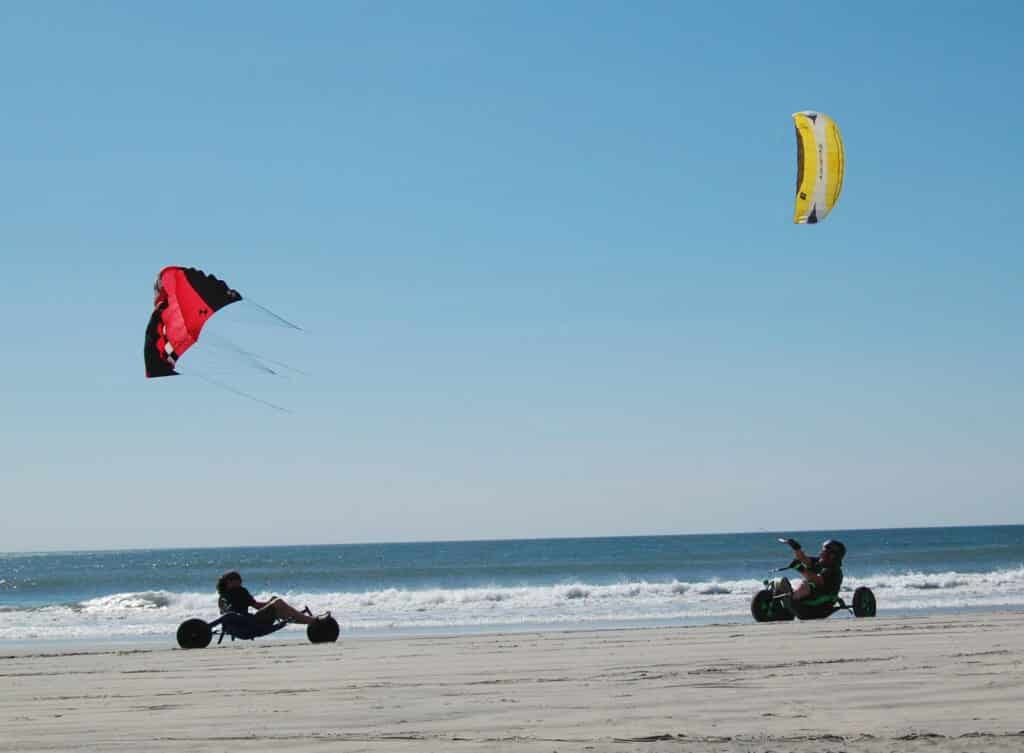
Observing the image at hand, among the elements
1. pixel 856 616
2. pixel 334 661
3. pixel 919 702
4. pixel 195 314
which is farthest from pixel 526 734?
pixel 856 616

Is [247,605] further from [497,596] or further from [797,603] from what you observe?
[497,596]

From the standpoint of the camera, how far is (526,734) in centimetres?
646

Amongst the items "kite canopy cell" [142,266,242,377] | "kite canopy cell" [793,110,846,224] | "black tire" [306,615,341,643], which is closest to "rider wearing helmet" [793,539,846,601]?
"kite canopy cell" [793,110,846,224]

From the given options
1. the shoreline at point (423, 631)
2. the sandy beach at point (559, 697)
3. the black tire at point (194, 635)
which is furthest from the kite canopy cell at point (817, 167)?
the black tire at point (194, 635)

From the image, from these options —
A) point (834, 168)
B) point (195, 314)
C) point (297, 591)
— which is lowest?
point (297, 591)

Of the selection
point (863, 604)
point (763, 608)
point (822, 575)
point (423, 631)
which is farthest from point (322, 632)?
point (863, 604)

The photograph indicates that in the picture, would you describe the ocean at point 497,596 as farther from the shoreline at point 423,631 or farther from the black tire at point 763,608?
the black tire at point 763,608

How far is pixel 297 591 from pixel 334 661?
34.6 meters

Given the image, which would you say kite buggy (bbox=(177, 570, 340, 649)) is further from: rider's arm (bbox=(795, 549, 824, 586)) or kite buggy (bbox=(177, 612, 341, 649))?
rider's arm (bbox=(795, 549, 824, 586))

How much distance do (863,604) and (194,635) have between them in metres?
8.36

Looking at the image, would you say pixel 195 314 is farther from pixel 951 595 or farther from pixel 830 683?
pixel 951 595

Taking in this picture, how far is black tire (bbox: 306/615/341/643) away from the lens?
1517 cm

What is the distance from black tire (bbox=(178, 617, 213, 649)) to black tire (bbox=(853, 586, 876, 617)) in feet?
26.5

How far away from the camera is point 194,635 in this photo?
15047 millimetres
